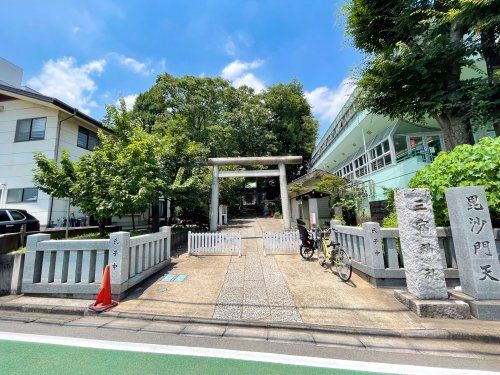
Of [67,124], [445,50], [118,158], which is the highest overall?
[67,124]

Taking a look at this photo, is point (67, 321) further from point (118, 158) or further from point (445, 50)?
point (445, 50)

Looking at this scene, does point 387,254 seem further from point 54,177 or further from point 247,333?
point 54,177

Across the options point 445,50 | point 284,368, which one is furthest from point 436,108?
point 284,368

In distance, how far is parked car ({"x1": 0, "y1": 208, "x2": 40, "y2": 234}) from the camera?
30.7ft

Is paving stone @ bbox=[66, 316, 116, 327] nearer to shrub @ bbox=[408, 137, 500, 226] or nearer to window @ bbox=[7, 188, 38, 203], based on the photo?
shrub @ bbox=[408, 137, 500, 226]

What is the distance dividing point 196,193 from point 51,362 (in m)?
8.80

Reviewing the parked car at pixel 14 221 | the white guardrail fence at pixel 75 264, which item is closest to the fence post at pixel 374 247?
the white guardrail fence at pixel 75 264

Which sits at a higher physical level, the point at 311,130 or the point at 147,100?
the point at 147,100

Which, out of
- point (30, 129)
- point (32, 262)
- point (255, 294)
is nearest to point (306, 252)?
point (255, 294)

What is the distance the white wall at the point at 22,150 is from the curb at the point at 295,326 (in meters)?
11.5

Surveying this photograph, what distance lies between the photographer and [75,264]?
18.0 feet

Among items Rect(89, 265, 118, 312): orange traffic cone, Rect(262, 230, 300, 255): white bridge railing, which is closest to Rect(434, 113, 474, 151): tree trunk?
Rect(262, 230, 300, 255): white bridge railing

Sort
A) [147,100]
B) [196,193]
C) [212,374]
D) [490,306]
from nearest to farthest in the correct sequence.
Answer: [212,374], [490,306], [196,193], [147,100]

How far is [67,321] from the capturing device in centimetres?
438
